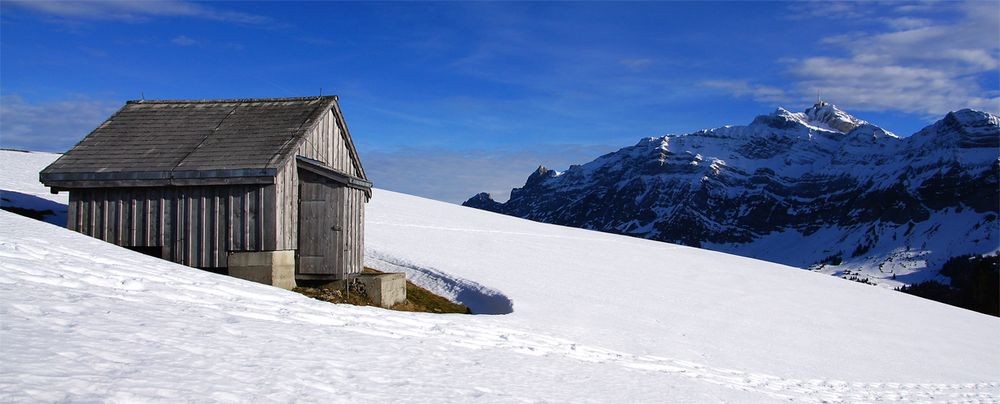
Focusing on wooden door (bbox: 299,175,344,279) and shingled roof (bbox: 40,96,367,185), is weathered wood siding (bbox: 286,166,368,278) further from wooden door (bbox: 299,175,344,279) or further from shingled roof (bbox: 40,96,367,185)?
shingled roof (bbox: 40,96,367,185)

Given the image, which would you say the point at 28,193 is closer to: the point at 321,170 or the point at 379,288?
the point at 321,170

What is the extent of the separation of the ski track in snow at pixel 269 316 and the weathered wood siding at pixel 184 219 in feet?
5.81

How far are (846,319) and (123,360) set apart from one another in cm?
2449

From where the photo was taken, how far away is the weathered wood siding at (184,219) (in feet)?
59.3

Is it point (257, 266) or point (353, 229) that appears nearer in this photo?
point (257, 266)

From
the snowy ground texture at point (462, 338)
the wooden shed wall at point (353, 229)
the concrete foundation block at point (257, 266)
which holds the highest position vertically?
the wooden shed wall at point (353, 229)

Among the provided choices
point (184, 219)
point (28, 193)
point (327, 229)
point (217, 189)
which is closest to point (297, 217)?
point (327, 229)

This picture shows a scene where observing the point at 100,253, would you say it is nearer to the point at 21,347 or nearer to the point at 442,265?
the point at 21,347

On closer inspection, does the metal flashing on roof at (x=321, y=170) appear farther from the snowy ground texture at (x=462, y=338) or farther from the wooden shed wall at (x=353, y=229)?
the snowy ground texture at (x=462, y=338)

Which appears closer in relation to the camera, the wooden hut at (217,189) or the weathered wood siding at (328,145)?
the wooden hut at (217,189)

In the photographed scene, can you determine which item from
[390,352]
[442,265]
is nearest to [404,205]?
[442,265]

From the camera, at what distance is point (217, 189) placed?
1819 cm

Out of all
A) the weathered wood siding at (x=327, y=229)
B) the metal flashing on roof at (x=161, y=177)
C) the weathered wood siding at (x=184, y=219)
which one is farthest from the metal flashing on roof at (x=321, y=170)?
the metal flashing on roof at (x=161, y=177)

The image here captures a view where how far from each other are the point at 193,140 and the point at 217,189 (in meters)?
2.19
